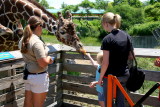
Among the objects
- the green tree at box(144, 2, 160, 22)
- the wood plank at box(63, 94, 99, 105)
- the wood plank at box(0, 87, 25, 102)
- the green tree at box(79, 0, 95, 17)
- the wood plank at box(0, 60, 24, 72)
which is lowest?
the wood plank at box(63, 94, 99, 105)

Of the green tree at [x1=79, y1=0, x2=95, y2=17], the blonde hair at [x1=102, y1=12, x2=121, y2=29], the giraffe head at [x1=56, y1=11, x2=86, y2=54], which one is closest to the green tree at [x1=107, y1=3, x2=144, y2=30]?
the giraffe head at [x1=56, y1=11, x2=86, y2=54]

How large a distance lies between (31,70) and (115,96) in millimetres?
1158

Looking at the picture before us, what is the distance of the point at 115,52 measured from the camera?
2867 millimetres

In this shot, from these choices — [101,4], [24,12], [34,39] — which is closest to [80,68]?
[34,39]

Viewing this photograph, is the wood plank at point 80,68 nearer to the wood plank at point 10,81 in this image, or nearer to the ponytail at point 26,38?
the wood plank at point 10,81

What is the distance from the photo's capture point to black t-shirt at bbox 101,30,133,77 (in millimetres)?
2832

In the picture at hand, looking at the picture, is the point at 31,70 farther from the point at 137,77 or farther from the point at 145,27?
the point at 145,27

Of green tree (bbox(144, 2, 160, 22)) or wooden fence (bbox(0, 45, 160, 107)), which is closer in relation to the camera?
wooden fence (bbox(0, 45, 160, 107))

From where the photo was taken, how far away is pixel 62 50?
4680 millimetres

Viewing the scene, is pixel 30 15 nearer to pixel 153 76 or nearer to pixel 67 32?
pixel 67 32

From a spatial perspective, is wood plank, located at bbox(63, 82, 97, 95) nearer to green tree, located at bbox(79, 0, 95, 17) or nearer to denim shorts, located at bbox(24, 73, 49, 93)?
denim shorts, located at bbox(24, 73, 49, 93)

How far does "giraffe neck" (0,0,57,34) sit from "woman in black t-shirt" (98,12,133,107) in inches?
124

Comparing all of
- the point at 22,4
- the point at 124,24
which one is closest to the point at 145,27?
the point at 124,24

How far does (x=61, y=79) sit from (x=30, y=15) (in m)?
2.02
